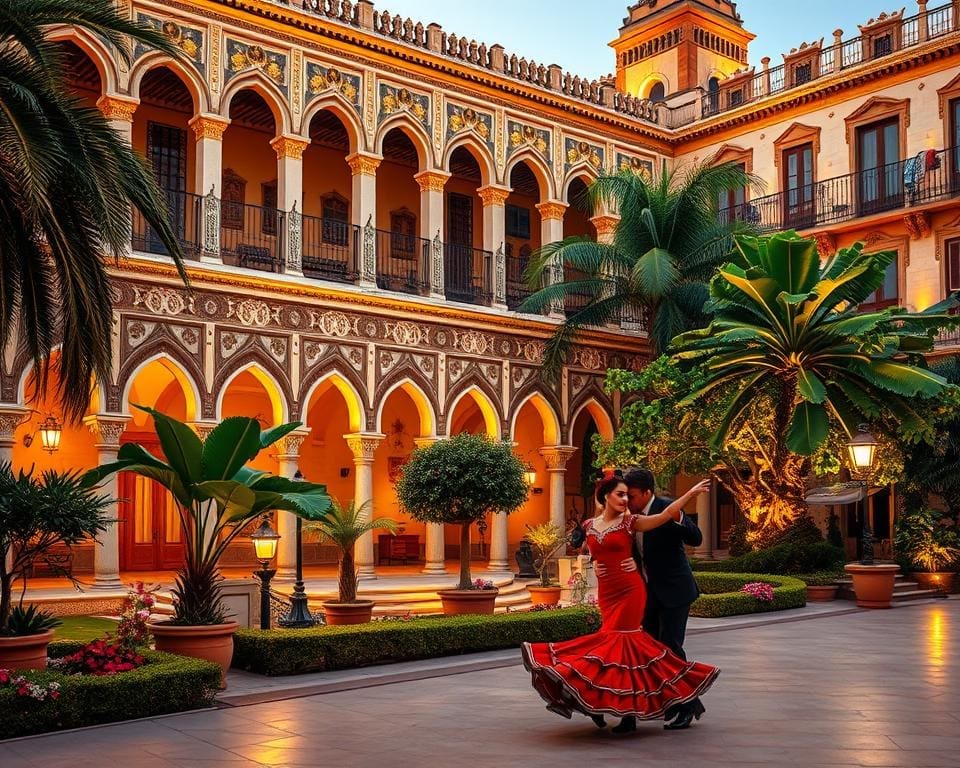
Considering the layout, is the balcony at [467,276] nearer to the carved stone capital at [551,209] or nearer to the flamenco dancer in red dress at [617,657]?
the carved stone capital at [551,209]

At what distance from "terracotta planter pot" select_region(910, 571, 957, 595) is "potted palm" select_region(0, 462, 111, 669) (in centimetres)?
1601

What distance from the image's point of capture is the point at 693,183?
2261 cm

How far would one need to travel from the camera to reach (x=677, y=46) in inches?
1375

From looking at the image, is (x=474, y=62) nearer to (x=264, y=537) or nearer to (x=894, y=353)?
(x=894, y=353)

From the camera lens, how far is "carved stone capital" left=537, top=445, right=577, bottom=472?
81.1ft

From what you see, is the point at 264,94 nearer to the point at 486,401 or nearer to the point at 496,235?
the point at 496,235

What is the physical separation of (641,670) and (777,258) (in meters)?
12.2

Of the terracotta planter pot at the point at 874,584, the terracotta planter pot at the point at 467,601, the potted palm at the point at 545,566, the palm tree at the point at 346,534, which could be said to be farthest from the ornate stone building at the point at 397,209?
the terracotta planter pot at the point at 874,584

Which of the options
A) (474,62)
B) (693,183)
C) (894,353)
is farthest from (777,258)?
(474,62)

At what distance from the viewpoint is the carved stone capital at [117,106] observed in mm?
18828

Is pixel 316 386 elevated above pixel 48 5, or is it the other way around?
pixel 48 5

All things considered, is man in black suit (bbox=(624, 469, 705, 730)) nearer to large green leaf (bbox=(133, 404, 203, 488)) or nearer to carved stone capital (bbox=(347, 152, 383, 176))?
large green leaf (bbox=(133, 404, 203, 488))

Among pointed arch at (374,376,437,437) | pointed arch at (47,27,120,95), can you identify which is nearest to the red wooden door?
pointed arch at (374,376,437,437)

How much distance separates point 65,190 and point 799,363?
39.8ft
